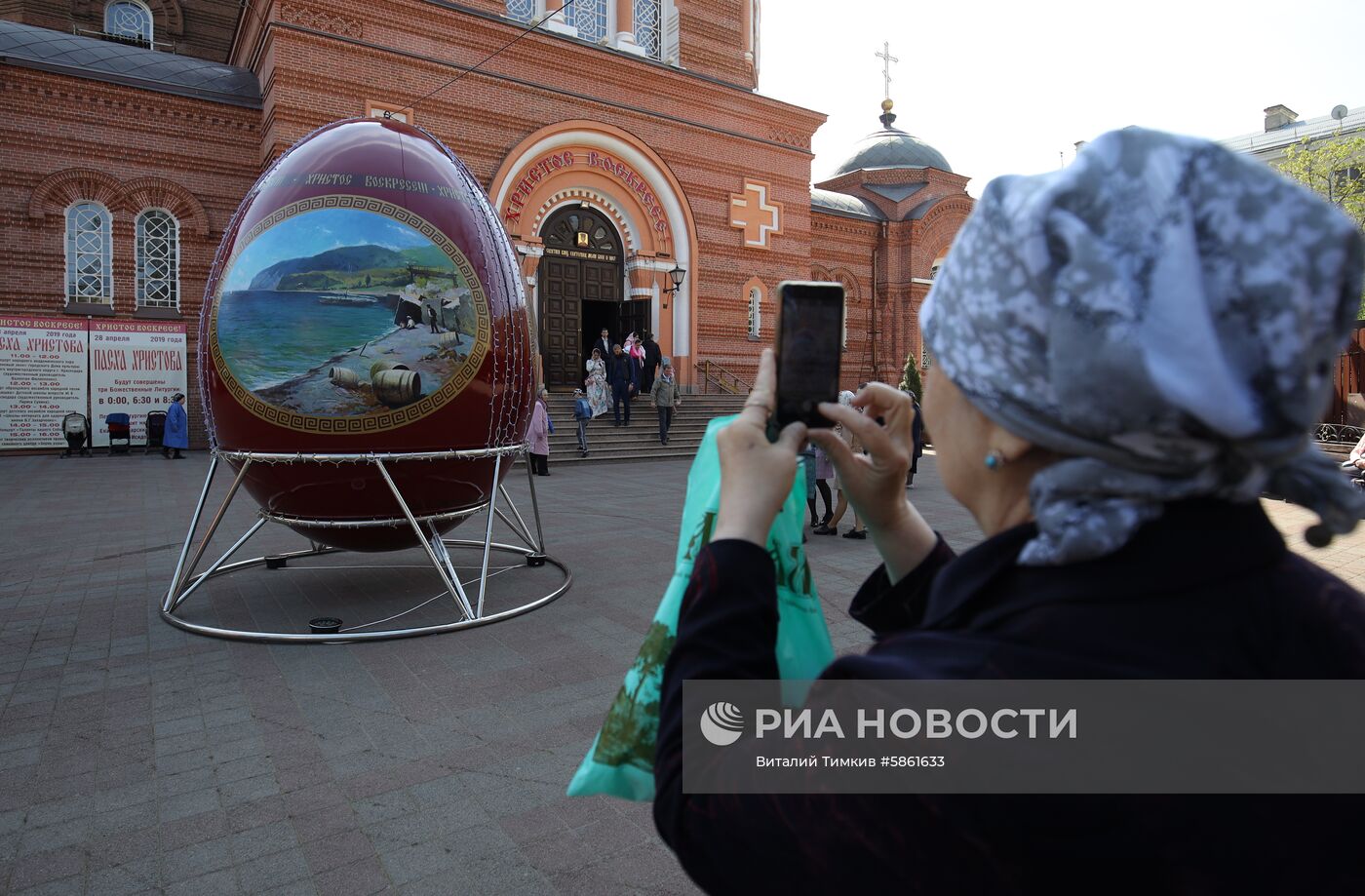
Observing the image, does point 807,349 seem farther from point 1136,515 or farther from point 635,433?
point 635,433

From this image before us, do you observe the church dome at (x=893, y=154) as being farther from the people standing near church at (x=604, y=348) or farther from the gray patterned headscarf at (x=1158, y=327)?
the gray patterned headscarf at (x=1158, y=327)

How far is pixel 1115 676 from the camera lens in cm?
84

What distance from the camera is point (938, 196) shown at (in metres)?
29.2

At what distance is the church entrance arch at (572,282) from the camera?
1942cm

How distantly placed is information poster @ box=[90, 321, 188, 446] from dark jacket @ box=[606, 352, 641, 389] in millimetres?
9352

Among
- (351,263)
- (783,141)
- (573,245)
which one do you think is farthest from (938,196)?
(351,263)

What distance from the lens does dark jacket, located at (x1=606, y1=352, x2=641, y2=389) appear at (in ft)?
58.0

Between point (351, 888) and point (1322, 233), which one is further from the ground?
point (1322, 233)

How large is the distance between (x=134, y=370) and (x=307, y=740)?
57.6 feet

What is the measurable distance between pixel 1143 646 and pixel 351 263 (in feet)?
15.8

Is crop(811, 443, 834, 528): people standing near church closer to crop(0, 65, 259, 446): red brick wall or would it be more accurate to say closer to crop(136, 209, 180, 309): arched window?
crop(0, 65, 259, 446): red brick wall

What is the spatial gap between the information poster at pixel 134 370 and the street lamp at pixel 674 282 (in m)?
10.9

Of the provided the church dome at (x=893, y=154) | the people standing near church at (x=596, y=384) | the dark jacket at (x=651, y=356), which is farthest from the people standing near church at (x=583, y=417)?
the church dome at (x=893, y=154)

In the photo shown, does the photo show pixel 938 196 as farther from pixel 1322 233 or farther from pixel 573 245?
pixel 1322 233
